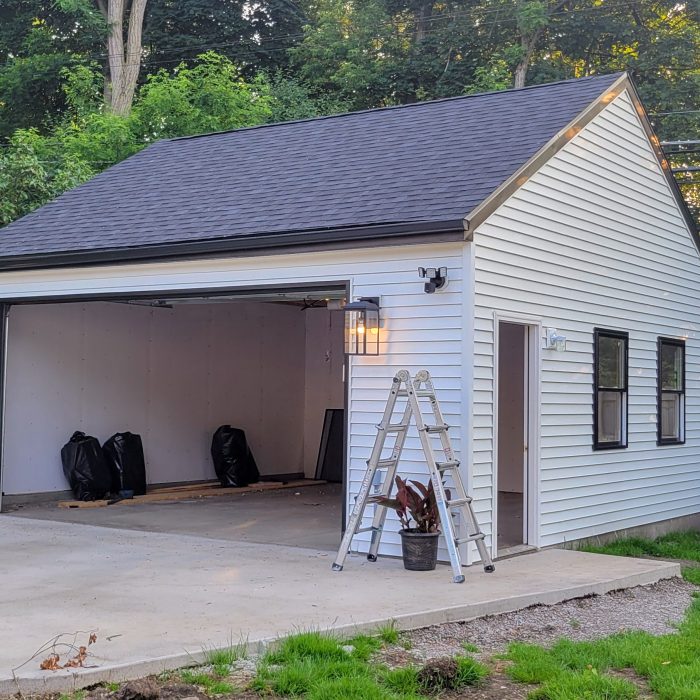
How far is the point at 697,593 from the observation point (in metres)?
7.77

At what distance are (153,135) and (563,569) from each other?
16.7 metres

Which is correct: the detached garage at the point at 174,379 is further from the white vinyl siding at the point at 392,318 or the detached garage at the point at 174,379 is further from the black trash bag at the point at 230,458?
the white vinyl siding at the point at 392,318

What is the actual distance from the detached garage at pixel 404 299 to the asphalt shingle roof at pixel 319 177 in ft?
0.14

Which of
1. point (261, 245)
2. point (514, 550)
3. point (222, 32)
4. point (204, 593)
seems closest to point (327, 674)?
point (204, 593)

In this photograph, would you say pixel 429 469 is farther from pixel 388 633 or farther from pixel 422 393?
pixel 388 633

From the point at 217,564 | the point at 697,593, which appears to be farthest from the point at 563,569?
the point at 217,564

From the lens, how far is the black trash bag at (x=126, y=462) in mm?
12680

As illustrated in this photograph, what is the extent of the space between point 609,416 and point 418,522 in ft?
11.9

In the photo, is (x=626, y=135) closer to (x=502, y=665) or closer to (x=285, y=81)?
(x=502, y=665)

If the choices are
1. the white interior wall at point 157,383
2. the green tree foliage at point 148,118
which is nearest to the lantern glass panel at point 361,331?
the white interior wall at point 157,383

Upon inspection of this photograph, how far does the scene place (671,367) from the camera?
477 inches

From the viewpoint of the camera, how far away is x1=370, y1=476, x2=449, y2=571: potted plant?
7637 mm

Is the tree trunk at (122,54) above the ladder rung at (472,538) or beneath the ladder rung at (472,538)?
above

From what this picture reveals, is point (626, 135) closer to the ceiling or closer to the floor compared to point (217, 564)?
closer to the ceiling
